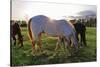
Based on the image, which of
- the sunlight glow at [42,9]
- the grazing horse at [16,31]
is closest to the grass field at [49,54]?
the grazing horse at [16,31]

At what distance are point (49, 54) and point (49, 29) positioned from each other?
0.30 m

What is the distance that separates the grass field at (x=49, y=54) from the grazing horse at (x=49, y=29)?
6 cm

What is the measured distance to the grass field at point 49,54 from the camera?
2.23m

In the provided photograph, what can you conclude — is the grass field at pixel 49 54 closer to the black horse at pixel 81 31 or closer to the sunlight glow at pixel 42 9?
the black horse at pixel 81 31

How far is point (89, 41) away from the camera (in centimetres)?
253

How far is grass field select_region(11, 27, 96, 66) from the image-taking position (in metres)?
2.23

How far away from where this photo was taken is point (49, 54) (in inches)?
92.5

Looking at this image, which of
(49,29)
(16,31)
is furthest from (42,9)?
(16,31)

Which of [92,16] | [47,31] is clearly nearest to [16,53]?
[47,31]

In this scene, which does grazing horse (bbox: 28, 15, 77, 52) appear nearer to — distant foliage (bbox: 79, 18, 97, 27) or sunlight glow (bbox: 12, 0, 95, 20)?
sunlight glow (bbox: 12, 0, 95, 20)
